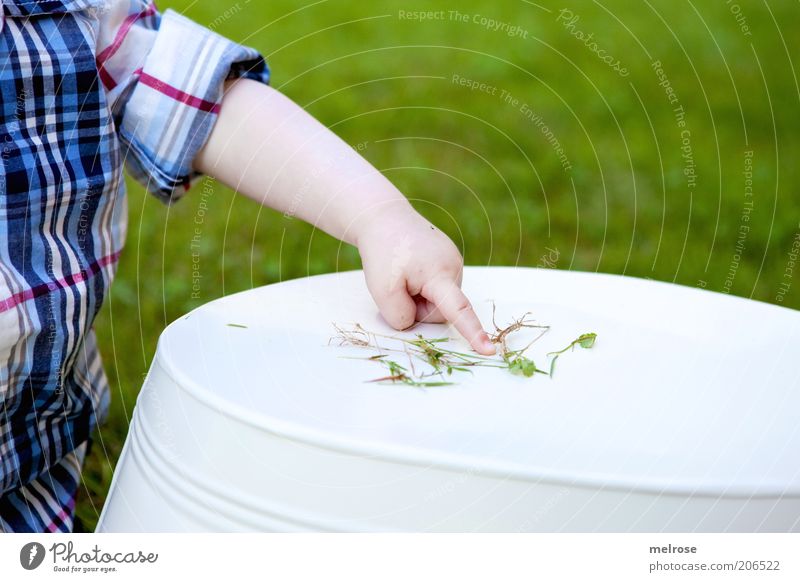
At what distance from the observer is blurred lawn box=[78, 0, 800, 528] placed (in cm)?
183

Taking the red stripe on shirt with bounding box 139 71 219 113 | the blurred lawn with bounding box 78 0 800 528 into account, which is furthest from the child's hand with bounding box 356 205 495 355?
the blurred lawn with bounding box 78 0 800 528

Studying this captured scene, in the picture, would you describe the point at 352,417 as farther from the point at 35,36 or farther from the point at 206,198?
the point at 206,198

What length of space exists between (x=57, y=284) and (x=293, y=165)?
25 cm

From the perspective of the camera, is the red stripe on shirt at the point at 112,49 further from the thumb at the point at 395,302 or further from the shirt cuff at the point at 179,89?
the thumb at the point at 395,302

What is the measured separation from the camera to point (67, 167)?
901mm

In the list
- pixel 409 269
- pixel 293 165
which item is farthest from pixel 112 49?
pixel 409 269

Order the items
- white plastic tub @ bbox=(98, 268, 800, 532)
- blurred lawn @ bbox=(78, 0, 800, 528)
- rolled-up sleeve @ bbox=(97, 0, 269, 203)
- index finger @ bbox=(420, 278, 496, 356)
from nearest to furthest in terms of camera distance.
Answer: white plastic tub @ bbox=(98, 268, 800, 532), index finger @ bbox=(420, 278, 496, 356), rolled-up sleeve @ bbox=(97, 0, 269, 203), blurred lawn @ bbox=(78, 0, 800, 528)

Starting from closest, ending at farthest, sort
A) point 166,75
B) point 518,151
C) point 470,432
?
point 470,432 < point 166,75 < point 518,151

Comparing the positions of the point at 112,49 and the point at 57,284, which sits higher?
the point at 112,49

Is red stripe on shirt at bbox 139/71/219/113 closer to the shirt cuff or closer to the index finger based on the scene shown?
the shirt cuff

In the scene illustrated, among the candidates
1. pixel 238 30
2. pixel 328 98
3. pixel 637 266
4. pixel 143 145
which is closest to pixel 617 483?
pixel 143 145

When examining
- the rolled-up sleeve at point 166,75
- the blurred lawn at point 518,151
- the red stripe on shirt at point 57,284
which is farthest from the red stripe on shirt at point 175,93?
the blurred lawn at point 518,151

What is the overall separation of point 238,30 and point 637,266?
5.07ft

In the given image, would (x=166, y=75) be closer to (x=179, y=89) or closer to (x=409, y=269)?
(x=179, y=89)
